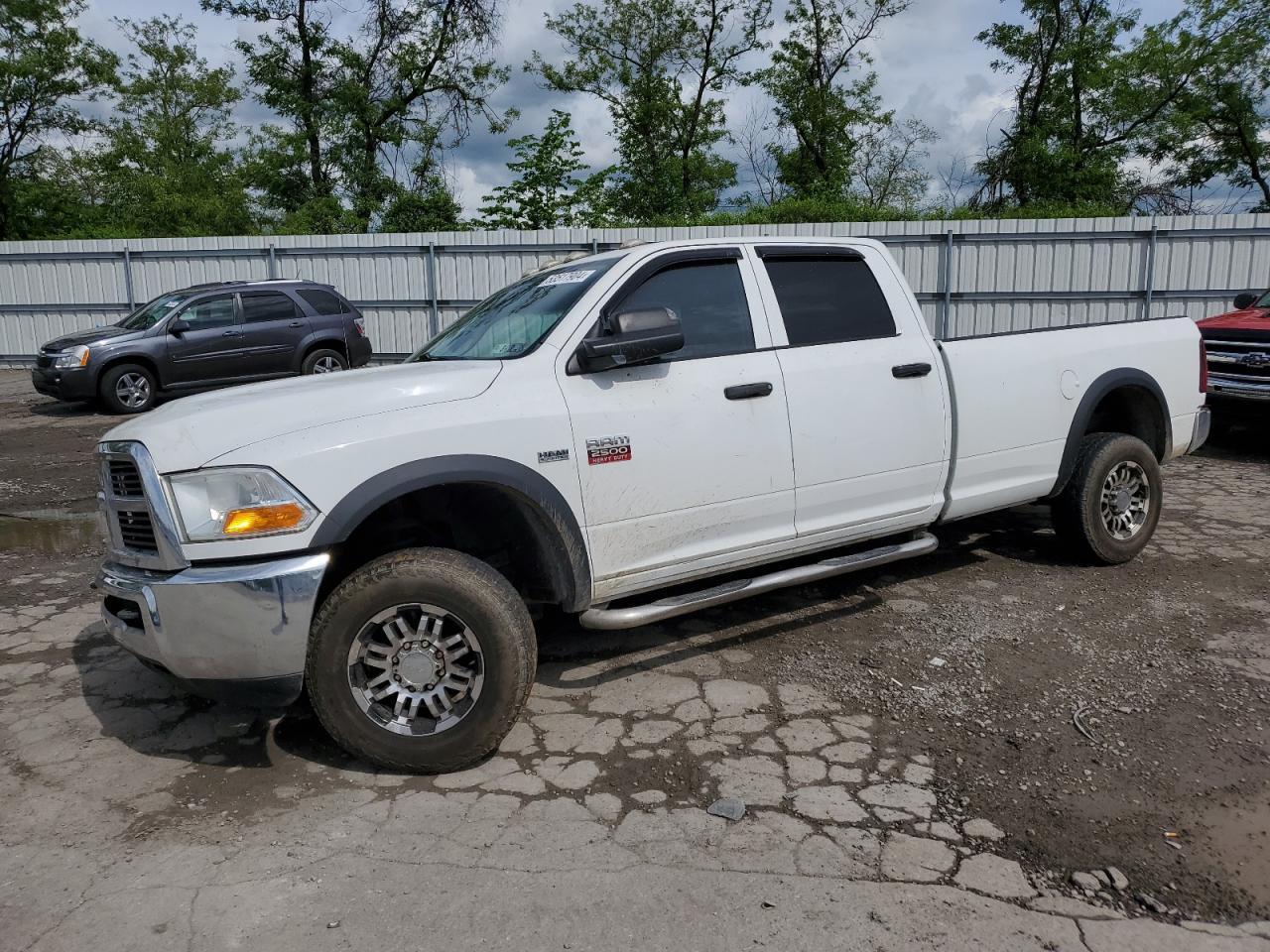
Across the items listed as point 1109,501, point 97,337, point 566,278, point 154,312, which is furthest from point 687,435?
point 154,312

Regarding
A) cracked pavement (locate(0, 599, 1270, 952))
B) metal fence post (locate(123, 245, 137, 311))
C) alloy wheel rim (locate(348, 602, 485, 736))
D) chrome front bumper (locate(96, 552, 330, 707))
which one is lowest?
cracked pavement (locate(0, 599, 1270, 952))

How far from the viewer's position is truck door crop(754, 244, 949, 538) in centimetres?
434

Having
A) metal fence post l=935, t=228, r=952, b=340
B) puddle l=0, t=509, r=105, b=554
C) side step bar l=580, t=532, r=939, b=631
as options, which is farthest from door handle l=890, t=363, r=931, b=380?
metal fence post l=935, t=228, r=952, b=340

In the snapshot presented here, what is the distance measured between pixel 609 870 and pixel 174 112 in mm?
43120

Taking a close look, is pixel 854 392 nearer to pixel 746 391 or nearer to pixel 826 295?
pixel 826 295

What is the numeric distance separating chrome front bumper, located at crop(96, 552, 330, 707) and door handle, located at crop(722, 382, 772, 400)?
5.96ft

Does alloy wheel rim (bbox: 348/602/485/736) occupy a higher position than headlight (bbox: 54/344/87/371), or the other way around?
headlight (bbox: 54/344/87/371)

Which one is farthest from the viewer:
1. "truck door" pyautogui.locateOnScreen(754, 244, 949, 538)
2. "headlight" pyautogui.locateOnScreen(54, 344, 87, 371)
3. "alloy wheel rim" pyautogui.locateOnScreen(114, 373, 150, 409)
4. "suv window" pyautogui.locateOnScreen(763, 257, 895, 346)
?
"alloy wheel rim" pyautogui.locateOnScreen(114, 373, 150, 409)

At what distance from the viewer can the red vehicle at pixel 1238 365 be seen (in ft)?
28.9

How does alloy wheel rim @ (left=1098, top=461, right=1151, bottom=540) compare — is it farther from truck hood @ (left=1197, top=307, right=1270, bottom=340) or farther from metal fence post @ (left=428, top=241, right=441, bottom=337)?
metal fence post @ (left=428, top=241, right=441, bottom=337)

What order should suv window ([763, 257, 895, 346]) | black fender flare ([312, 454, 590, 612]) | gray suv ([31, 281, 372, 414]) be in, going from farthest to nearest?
gray suv ([31, 281, 372, 414]) < suv window ([763, 257, 895, 346]) < black fender flare ([312, 454, 590, 612])

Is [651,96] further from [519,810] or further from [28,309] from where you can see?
[519,810]

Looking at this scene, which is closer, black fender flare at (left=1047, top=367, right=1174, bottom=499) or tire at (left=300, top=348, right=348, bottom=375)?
→ black fender flare at (left=1047, top=367, right=1174, bottom=499)

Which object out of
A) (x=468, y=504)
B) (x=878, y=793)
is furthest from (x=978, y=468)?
(x=468, y=504)
